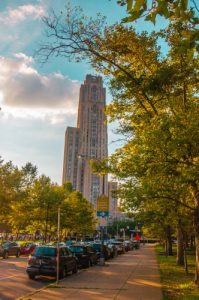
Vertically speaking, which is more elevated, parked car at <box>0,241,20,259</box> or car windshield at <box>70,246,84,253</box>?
car windshield at <box>70,246,84,253</box>

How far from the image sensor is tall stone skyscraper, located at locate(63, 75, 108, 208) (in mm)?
171750

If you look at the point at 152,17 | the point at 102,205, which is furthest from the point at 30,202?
the point at 152,17

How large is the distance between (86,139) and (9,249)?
143 metres

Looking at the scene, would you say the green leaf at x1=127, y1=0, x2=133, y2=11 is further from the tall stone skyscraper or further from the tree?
the tall stone skyscraper

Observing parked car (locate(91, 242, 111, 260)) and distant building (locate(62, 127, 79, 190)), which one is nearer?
parked car (locate(91, 242, 111, 260))

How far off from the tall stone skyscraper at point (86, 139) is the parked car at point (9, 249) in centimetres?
13346

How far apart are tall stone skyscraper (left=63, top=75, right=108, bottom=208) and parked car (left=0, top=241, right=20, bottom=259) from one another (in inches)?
5254

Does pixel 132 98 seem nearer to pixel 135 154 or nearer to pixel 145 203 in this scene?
pixel 135 154

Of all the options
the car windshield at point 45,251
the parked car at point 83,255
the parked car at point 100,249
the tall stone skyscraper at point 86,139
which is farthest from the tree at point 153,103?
the tall stone skyscraper at point 86,139

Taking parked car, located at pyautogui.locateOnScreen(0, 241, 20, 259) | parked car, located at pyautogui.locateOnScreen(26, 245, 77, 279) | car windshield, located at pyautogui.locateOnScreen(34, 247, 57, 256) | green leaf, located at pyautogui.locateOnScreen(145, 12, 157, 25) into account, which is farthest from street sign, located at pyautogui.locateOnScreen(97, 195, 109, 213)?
green leaf, located at pyautogui.locateOnScreen(145, 12, 157, 25)

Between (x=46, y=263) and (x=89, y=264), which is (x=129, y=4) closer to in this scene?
(x=46, y=263)

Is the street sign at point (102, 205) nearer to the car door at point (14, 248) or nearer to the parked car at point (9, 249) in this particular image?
the parked car at point (9, 249)

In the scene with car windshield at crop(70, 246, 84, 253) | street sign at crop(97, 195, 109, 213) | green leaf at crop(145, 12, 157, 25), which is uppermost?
green leaf at crop(145, 12, 157, 25)

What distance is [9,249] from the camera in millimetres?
34031
